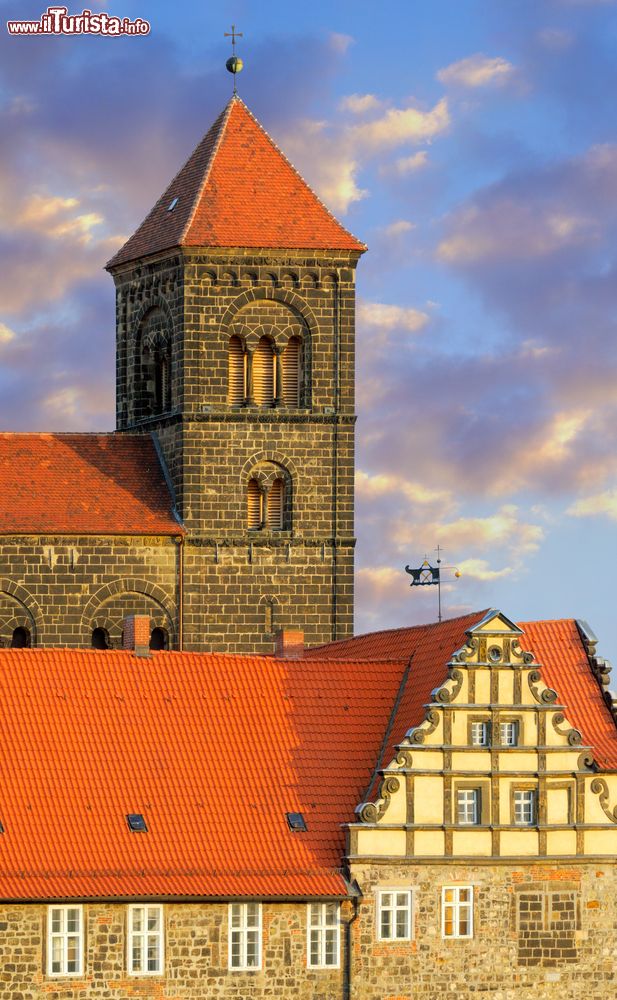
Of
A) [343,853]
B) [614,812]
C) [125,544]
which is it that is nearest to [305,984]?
[343,853]

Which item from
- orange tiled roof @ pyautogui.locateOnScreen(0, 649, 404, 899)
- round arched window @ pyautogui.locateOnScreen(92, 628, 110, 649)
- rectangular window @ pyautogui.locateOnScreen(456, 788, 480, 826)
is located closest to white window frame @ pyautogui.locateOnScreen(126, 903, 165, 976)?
orange tiled roof @ pyautogui.locateOnScreen(0, 649, 404, 899)

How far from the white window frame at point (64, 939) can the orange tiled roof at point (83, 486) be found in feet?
76.7

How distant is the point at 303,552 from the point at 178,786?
22581mm

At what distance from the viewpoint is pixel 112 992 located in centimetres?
7062

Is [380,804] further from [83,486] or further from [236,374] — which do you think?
[236,374]

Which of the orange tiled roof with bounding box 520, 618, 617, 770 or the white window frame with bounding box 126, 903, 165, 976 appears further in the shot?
the orange tiled roof with bounding box 520, 618, 617, 770

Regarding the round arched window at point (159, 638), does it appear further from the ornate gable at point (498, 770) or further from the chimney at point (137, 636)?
the ornate gable at point (498, 770)

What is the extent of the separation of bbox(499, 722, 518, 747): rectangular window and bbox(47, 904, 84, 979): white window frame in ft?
33.0

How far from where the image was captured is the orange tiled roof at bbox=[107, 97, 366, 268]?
95.5 meters

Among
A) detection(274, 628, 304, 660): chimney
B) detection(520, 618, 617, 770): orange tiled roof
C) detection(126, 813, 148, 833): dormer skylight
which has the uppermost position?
detection(274, 628, 304, 660): chimney

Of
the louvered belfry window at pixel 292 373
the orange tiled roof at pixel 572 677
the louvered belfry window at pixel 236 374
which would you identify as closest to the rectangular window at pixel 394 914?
the orange tiled roof at pixel 572 677

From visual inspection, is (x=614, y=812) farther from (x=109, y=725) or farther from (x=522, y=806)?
(x=109, y=725)

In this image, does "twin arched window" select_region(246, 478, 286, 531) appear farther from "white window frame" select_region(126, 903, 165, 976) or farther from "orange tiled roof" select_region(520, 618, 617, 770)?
"white window frame" select_region(126, 903, 165, 976)

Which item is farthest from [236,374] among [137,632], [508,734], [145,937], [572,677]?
[145,937]
